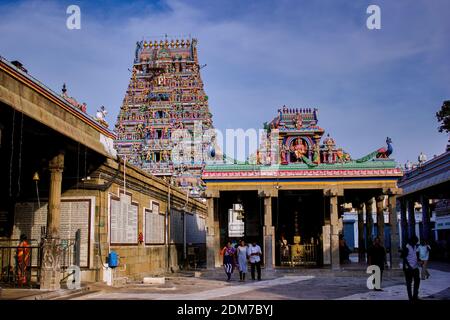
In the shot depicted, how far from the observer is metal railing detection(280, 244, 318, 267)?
2702 cm

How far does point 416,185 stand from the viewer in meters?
34.2

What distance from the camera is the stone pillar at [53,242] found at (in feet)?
47.1

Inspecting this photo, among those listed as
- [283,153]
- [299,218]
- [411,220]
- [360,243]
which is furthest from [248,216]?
[411,220]

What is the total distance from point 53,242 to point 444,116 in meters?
20.8

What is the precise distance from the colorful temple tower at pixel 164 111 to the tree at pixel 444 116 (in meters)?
29.4

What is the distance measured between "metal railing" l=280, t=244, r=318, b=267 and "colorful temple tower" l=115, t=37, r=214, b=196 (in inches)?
1018

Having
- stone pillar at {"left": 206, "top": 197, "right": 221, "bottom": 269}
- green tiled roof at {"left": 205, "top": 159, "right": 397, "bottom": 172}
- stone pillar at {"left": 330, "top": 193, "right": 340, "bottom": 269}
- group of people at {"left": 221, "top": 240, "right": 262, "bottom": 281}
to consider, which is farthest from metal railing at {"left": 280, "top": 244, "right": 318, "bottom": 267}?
group of people at {"left": 221, "top": 240, "right": 262, "bottom": 281}

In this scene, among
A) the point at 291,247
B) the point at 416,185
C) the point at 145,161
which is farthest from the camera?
the point at 145,161

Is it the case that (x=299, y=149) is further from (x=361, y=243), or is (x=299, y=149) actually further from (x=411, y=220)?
(x=411, y=220)

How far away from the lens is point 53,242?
48.2 ft
